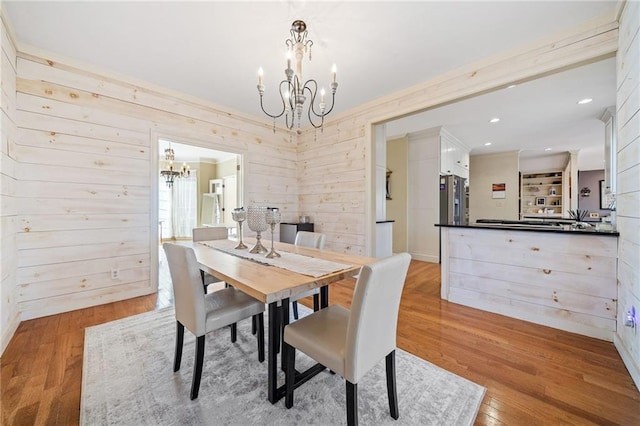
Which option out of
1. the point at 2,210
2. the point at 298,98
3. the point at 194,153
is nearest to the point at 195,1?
the point at 298,98

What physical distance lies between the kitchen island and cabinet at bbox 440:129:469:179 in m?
2.52

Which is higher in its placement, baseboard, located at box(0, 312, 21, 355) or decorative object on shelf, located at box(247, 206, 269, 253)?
decorative object on shelf, located at box(247, 206, 269, 253)

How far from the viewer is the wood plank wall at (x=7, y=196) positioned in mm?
1922

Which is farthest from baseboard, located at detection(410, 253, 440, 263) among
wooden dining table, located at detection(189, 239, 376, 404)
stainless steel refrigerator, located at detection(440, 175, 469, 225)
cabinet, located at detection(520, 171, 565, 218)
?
cabinet, located at detection(520, 171, 565, 218)

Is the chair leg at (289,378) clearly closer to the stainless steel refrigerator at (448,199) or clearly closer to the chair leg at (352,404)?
the chair leg at (352,404)

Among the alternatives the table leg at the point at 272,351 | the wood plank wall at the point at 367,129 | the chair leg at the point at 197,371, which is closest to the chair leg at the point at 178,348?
the chair leg at the point at 197,371

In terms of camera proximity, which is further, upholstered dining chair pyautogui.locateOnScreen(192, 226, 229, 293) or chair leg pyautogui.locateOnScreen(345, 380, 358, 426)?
upholstered dining chair pyautogui.locateOnScreen(192, 226, 229, 293)

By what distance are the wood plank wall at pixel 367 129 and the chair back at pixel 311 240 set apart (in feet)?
4.44

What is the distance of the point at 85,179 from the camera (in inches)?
104

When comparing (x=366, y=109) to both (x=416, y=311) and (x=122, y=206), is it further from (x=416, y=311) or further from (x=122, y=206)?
(x=122, y=206)

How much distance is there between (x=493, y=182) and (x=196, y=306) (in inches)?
310

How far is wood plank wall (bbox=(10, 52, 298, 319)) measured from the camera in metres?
2.38

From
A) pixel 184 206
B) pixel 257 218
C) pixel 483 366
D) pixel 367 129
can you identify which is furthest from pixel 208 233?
pixel 184 206

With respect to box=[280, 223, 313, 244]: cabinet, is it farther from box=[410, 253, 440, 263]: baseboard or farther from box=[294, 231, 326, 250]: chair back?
box=[410, 253, 440, 263]: baseboard
